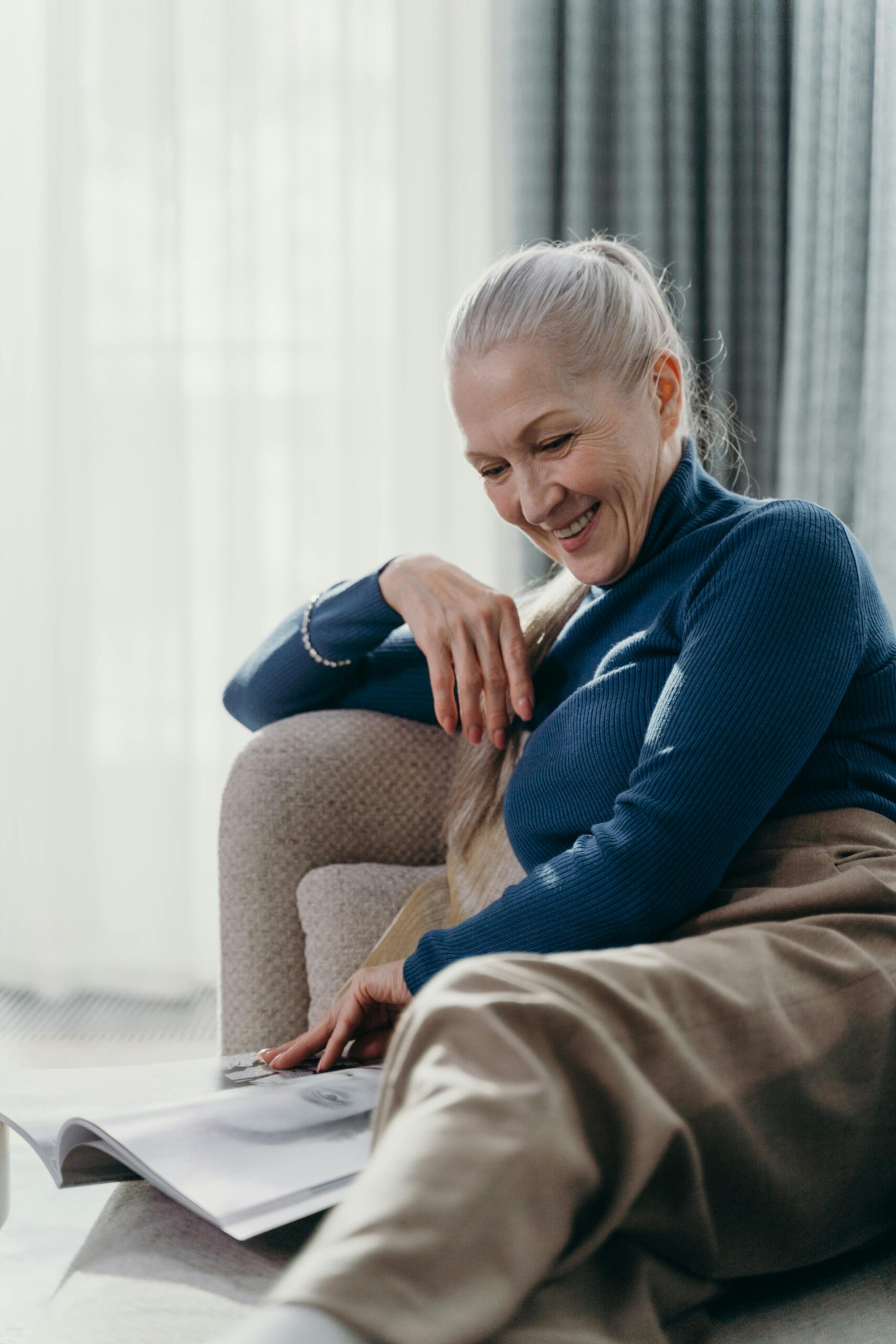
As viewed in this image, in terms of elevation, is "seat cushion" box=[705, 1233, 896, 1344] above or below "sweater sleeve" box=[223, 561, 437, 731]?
below

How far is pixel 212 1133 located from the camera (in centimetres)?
77

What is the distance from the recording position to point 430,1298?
0.46 meters

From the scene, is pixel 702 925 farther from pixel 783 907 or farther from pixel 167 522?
Answer: pixel 167 522

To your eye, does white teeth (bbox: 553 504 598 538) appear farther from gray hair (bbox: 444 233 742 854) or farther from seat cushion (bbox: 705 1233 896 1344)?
seat cushion (bbox: 705 1233 896 1344)

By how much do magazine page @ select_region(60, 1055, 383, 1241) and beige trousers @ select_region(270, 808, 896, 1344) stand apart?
0.28 feet

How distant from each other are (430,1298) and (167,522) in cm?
218

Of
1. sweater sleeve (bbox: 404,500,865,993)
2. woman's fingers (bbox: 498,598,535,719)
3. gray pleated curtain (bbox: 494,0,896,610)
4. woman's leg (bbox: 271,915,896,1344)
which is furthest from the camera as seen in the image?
gray pleated curtain (bbox: 494,0,896,610)

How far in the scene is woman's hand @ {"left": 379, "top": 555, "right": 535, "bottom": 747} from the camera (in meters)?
1.24

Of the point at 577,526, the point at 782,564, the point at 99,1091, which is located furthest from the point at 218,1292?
the point at 577,526

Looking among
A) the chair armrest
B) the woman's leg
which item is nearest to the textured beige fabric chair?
the chair armrest

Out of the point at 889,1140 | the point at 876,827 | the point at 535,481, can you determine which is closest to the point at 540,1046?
the point at 889,1140

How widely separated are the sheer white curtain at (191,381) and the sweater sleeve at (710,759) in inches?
60.6

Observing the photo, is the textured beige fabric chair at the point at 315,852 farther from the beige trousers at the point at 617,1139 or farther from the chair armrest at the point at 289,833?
the beige trousers at the point at 617,1139

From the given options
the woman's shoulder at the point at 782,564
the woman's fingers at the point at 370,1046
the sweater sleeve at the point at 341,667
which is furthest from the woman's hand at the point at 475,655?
the woman's fingers at the point at 370,1046
